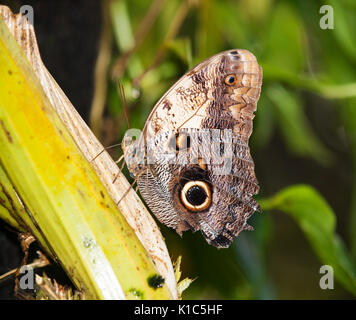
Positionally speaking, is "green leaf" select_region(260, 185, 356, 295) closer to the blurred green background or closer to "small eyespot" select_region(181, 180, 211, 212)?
the blurred green background

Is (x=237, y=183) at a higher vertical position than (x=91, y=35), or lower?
lower

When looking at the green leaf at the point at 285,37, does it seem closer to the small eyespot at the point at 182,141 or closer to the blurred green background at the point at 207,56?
the blurred green background at the point at 207,56

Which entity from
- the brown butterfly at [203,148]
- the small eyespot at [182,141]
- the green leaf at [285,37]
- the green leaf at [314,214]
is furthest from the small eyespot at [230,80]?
the green leaf at [285,37]

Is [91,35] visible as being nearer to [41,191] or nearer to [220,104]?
[220,104]

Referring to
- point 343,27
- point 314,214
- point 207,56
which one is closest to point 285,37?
point 343,27

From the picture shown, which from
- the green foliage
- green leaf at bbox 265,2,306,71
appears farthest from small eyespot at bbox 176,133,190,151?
green leaf at bbox 265,2,306,71

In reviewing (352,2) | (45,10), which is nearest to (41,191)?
(45,10)

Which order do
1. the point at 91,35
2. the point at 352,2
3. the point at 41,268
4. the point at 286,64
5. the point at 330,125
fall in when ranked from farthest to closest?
the point at 330,125 → the point at 286,64 → the point at 352,2 → the point at 91,35 → the point at 41,268
